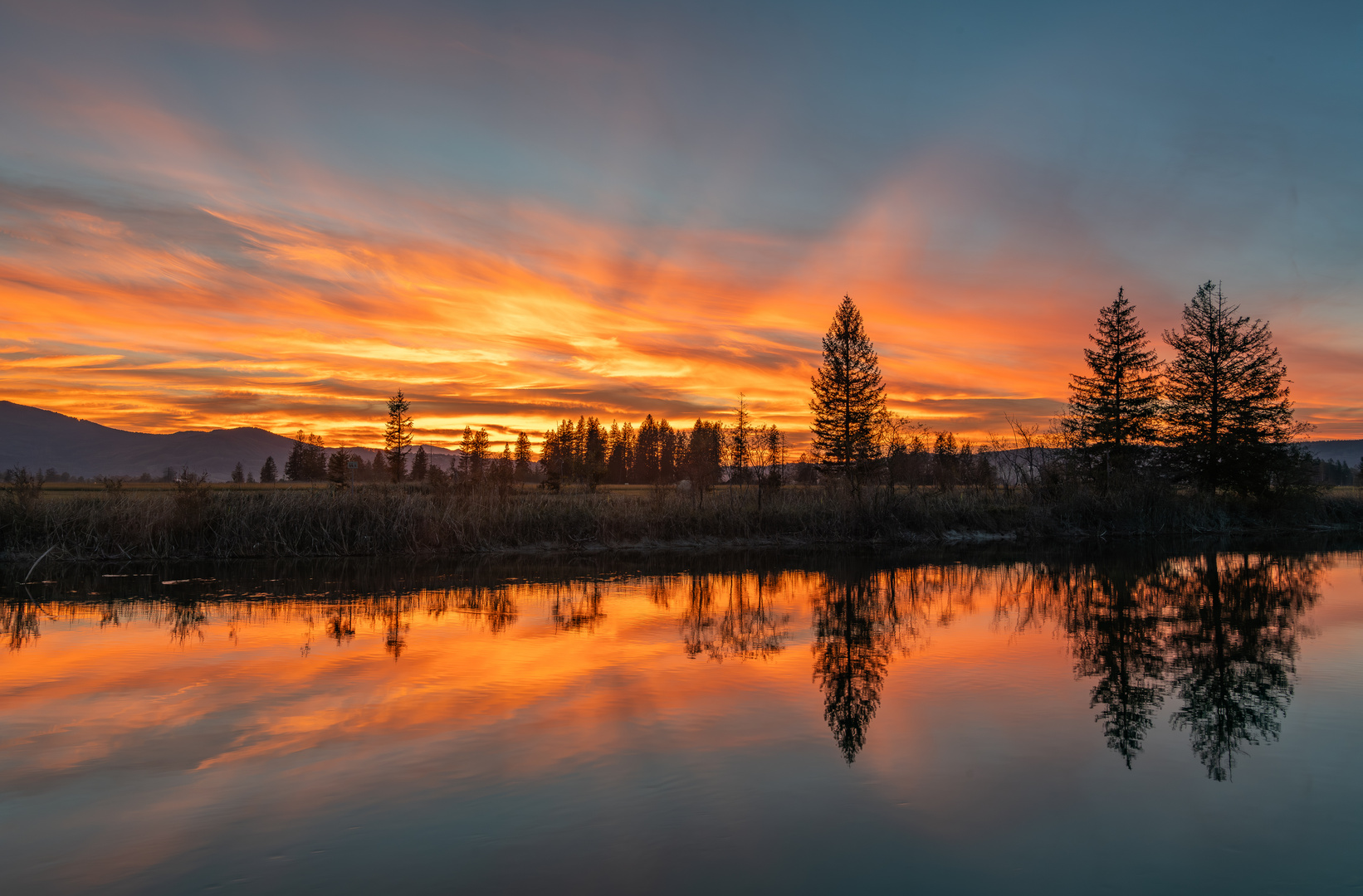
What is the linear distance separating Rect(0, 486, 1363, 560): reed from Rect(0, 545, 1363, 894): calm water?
23.6 ft

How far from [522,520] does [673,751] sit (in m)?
16.7

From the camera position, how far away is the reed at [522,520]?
18094mm

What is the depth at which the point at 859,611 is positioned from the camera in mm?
12086

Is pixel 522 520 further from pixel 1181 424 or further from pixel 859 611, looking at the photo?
pixel 1181 424

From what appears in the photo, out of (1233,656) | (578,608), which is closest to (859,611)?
(578,608)

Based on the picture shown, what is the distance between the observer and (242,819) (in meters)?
4.39

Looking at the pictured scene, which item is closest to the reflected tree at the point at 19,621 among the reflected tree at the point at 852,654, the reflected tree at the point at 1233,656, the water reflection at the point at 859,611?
the water reflection at the point at 859,611

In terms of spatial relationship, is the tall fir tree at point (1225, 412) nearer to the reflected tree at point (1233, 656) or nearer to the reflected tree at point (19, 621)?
the reflected tree at point (1233, 656)

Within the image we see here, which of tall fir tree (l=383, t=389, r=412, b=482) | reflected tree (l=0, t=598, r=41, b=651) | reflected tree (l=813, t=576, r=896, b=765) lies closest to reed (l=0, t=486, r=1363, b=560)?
reflected tree (l=0, t=598, r=41, b=651)

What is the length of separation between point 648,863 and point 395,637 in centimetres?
664

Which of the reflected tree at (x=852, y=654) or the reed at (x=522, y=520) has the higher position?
the reed at (x=522, y=520)

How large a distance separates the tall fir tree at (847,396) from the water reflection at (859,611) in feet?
98.0

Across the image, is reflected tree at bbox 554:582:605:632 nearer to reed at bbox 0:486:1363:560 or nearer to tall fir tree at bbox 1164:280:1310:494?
reed at bbox 0:486:1363:560

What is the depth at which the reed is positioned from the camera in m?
18.1
